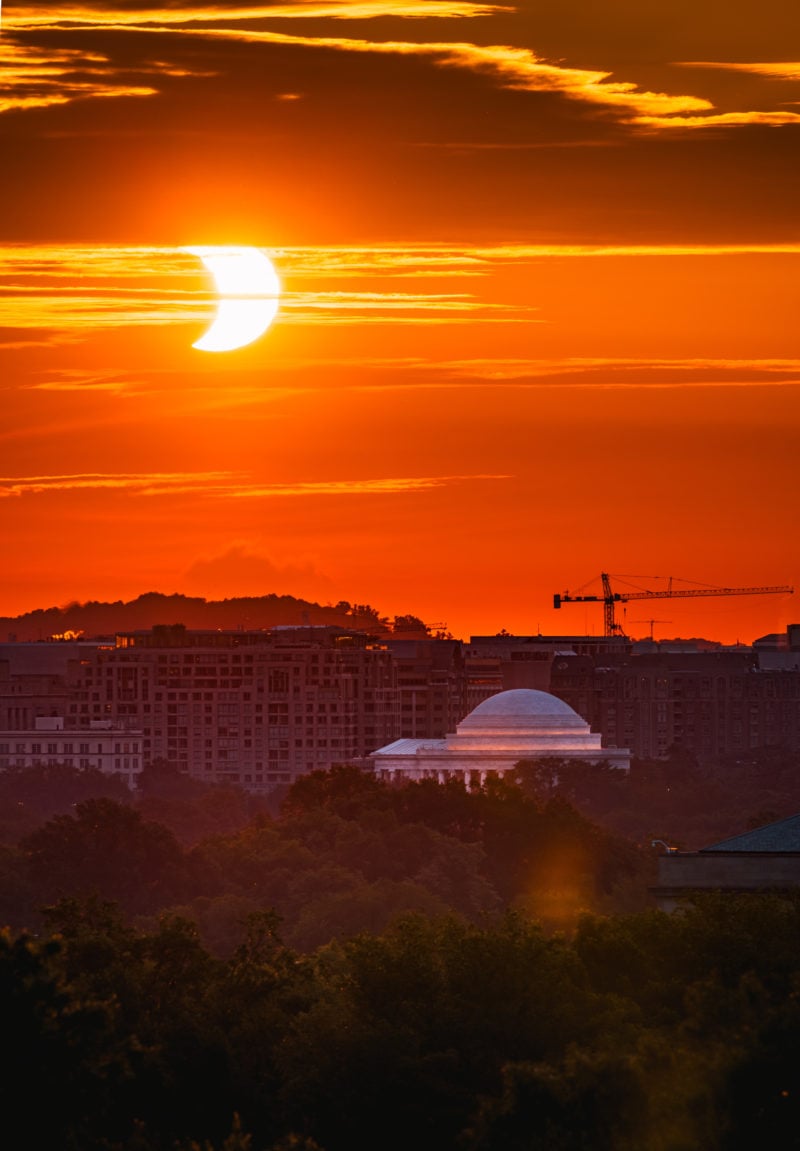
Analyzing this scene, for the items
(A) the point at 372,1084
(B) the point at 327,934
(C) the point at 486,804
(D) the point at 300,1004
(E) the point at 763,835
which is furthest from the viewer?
(C) the point at 486,804

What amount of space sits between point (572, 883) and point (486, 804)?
27.2 metres

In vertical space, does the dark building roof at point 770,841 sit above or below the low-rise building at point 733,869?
above

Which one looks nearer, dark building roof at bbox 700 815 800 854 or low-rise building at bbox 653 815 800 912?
low-rise building at bbox 653 815 800 912

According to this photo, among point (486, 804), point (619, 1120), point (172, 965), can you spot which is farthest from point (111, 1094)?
point (486, 804)

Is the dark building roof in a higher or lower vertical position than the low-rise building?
higher

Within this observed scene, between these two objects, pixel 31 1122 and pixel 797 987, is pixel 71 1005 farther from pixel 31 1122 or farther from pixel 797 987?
pixel 797 987

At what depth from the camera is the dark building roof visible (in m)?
100

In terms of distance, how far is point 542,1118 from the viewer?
64438mm

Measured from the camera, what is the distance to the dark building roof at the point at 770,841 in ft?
330

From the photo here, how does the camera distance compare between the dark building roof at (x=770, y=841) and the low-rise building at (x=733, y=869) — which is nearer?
the low-rise building at (x=733, y=869)

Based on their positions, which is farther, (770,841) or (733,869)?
(770,841)

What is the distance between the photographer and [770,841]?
101 meters

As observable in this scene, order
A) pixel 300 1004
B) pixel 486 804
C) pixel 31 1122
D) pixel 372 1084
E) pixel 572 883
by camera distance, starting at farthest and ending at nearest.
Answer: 1. pixel 486 804
2. pixel 572 883
3. pixel 300 1004
4. pixel 372 1084
5. pixel 31 1122

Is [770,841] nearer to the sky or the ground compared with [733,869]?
nearer to the sky
